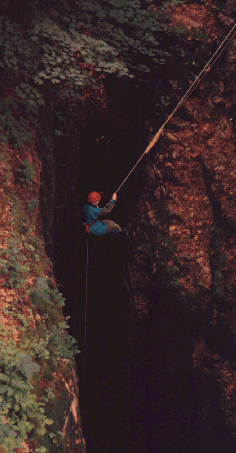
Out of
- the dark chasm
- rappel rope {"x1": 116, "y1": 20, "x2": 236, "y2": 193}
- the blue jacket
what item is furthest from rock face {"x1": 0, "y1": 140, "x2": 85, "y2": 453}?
rappel rope {"x1": 116, "y1": 20, "x2": 236, "y2": 193}

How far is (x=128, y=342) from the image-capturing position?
920 centimetres

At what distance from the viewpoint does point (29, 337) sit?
4910 millimetres

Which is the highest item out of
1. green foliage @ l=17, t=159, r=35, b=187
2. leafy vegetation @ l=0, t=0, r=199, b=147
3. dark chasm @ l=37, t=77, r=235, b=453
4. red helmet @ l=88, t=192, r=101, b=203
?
leafy vegetation @ l=0, t=0, r=199, b=147

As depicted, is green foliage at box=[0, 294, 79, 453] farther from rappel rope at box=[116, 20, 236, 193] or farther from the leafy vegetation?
rappel rope at box=[116, 20, 236, 193]

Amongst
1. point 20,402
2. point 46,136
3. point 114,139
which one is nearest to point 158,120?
point 114,139

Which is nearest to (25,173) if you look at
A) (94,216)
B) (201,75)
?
(94,216)

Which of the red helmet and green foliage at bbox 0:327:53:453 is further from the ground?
the red helmet

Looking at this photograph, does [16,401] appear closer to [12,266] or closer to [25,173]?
[12,266]

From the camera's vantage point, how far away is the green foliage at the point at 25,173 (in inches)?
261

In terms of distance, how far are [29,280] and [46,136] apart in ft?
11.6

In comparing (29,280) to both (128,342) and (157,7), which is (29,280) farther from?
(157,7)

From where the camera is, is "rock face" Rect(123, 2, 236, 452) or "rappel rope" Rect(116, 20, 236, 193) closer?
"rappel rope" Rect(116, 20, 236, 193)

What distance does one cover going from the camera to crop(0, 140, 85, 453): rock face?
3.88m

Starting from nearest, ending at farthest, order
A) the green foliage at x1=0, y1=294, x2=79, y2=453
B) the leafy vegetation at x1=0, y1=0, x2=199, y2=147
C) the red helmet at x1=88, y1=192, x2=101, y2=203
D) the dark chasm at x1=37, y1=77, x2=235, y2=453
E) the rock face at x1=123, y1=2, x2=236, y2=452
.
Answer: the green foliage at x1=0, y1=294, x2=79, y2=453
the leafy vegetation at x1=0, y1=0, x2=199, y2=147
the red helmet at x1=88, y1=192, x2=101, y2=203
the rock face at x1=123, y1=2, x2=236, y2=452
the dark chasm at x1=37, y1=77, x2=235, y2=453
